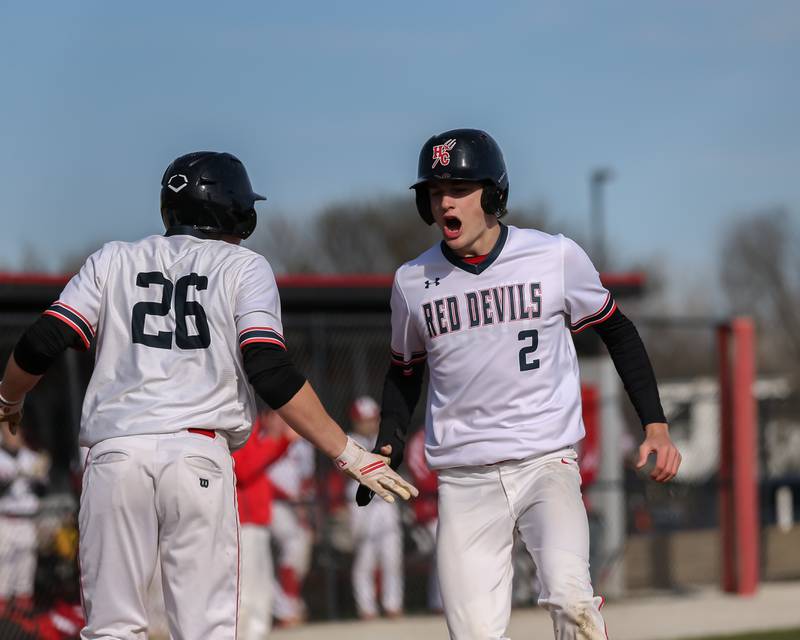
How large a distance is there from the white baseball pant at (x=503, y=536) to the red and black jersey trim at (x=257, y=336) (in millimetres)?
1019

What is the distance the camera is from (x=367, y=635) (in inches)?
388

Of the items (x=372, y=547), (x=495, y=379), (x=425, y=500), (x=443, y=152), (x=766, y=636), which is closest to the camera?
(x=495, y=379)

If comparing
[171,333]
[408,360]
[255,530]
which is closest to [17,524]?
[255,530]

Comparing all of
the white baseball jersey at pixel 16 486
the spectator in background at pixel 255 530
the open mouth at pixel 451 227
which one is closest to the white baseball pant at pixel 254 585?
the spectator in background at pixel 255 530

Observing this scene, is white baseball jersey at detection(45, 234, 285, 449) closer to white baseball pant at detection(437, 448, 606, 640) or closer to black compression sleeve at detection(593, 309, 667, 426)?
white baseball pant at detection(437, 448, 606, 640)

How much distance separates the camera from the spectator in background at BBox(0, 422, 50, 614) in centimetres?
952

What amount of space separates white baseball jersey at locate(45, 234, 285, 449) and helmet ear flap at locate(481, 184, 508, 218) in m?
1.01

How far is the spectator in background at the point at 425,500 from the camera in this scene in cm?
1136

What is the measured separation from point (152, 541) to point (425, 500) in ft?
24.3

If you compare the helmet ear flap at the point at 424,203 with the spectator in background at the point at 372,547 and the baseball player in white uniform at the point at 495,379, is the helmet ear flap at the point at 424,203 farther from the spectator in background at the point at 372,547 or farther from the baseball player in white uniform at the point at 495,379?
the spectator in background at the point at 372,547

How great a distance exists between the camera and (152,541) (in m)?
4.23

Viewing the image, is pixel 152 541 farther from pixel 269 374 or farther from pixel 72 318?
pixel 72 318

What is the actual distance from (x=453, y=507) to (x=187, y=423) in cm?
115

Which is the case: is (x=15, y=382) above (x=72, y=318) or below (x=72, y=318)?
below
